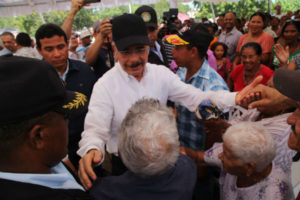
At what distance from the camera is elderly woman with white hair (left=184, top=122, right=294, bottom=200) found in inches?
47.9

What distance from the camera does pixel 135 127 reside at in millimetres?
924

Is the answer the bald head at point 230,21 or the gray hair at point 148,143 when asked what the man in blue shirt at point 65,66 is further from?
the bald head at point 230,21

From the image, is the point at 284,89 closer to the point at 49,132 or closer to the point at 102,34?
the point at 49,132

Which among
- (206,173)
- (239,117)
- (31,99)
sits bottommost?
(206,173)

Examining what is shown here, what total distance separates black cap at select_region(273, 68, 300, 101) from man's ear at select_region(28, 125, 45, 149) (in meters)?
1.31

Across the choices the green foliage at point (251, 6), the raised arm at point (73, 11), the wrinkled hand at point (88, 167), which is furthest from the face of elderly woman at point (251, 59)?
the green foliage at point (251, 6)

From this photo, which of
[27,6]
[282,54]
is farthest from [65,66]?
[27,6]

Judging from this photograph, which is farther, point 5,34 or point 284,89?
point 5,34

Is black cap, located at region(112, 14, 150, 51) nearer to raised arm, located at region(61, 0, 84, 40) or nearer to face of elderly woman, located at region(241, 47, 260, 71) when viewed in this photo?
raised arm, located at region(61, 0, 84, 40)

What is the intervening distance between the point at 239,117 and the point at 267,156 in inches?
31.9

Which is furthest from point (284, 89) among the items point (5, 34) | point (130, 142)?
point (5, 34)

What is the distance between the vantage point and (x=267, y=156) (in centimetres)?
121

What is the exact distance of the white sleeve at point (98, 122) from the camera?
1.29m

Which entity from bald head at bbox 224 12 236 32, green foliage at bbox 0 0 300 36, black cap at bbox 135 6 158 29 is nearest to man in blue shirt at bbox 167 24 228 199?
black cap at bbox 135 6 158 29
